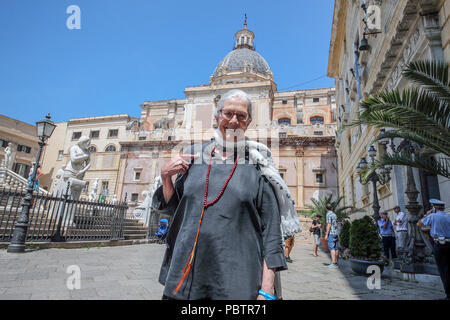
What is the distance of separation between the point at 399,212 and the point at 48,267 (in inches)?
354

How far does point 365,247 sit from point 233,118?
589cm

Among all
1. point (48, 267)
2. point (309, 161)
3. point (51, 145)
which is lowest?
point (48, 267)

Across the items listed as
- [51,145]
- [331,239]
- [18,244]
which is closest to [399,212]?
[331,239]

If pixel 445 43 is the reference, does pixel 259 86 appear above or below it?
above

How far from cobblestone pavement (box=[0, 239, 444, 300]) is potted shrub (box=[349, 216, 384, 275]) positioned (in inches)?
12.2

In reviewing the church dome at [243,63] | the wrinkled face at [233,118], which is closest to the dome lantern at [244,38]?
the church dome at [243,63]

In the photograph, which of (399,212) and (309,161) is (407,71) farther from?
(309,161)

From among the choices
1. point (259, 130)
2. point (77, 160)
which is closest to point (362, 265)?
point (77, 160)

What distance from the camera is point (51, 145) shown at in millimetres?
40812

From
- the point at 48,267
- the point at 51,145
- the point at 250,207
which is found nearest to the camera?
the point at 250,207

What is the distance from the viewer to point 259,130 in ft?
103

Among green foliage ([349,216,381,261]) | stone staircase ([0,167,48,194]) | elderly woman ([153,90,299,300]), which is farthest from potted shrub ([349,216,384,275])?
stone staircase ([0,167,48,194])
